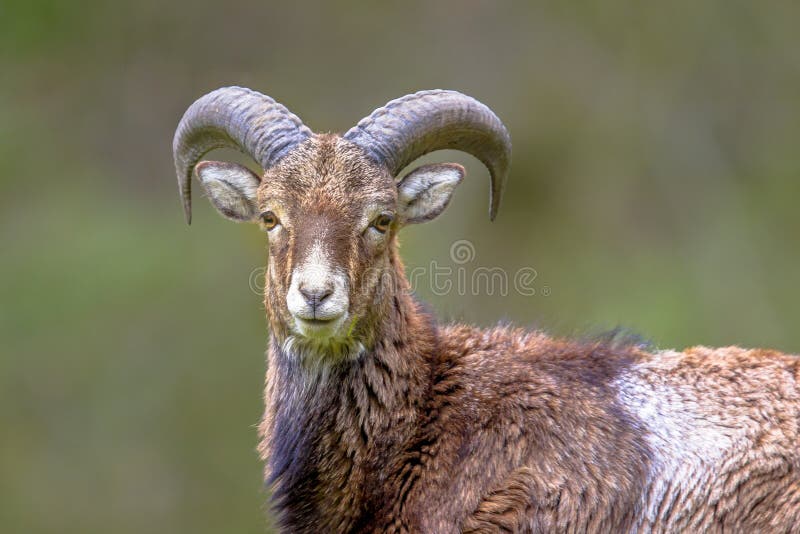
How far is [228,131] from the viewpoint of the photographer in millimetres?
8188

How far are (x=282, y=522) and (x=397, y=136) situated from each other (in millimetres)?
2702

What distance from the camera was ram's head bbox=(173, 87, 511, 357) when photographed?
721cm

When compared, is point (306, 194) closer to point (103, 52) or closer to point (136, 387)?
point (136, 387)

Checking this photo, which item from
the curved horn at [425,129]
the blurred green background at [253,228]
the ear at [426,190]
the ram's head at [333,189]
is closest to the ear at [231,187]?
the ram's head at [333,189]

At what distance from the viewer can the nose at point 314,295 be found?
693 cm

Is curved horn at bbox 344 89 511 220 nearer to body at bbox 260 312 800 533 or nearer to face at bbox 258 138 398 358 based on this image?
face at bbox 258 138 398 358

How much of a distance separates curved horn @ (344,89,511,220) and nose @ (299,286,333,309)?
1267 mm

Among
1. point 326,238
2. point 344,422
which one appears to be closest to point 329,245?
point 326,238

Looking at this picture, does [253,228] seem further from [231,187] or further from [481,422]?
[481,422]

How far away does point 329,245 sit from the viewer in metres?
7.24

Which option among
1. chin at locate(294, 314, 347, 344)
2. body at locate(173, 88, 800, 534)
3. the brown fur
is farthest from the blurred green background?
chin at locate(294, 314, 347, 344)

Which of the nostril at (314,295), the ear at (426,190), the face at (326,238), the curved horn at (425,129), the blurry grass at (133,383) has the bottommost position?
the blurry grass at (133,383)

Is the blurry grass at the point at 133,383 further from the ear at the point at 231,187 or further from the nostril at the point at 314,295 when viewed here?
the nostril at the point at 314,295

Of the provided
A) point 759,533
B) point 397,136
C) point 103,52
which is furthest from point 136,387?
point 759,533
